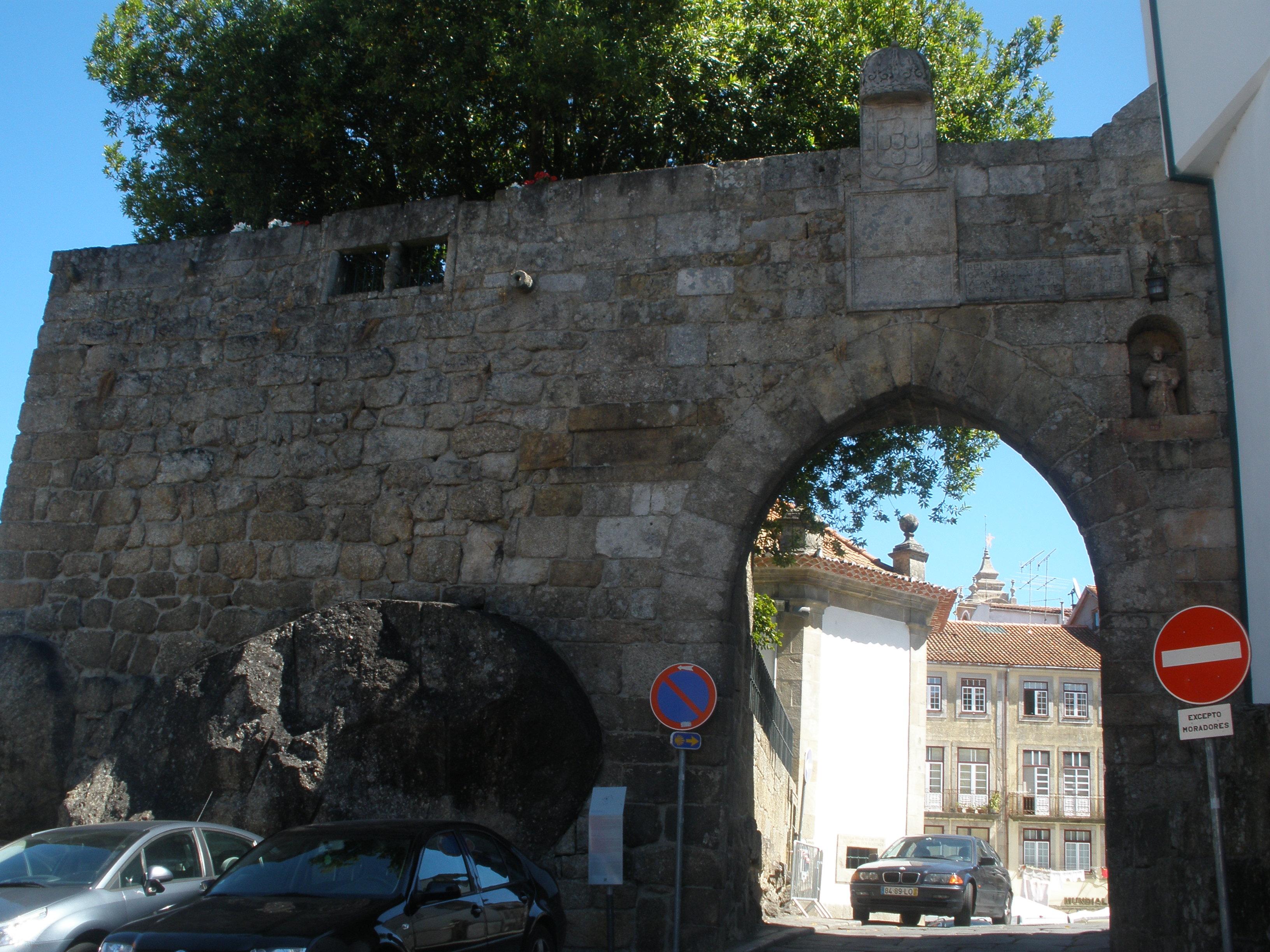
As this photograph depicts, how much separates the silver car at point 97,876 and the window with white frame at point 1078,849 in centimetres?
3300

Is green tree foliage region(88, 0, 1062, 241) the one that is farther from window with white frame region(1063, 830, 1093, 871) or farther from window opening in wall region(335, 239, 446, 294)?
window with white frame region(1063, 830, 1093, 871)

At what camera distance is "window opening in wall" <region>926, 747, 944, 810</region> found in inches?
1390

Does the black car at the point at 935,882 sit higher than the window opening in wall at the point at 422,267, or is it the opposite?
the window opening in wall at the point at 422,267

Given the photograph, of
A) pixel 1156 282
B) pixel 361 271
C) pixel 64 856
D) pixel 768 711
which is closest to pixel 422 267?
pixel 361 271

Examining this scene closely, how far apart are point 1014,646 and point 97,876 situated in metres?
35.1

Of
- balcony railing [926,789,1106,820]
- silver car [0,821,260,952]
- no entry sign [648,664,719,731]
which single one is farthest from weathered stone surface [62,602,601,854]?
balcony railing [926,789,1106,820]

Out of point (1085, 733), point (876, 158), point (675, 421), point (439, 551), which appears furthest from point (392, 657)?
point (1085, 733)

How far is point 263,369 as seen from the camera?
8.67 m

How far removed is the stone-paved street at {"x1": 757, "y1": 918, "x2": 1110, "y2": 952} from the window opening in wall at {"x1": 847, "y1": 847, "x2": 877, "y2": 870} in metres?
9.44

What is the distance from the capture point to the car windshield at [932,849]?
1391 cm

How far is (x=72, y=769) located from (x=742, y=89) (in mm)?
8611

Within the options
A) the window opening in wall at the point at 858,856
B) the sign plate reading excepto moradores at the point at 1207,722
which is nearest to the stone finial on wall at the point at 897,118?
the sign plate reading excepto moradores at the point at 1207,722

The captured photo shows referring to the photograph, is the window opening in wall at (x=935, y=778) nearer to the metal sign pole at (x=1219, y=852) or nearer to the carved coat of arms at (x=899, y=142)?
the carved coat of arms at (x=899, y=142)

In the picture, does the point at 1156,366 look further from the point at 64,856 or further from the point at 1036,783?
the point at 1036,783
